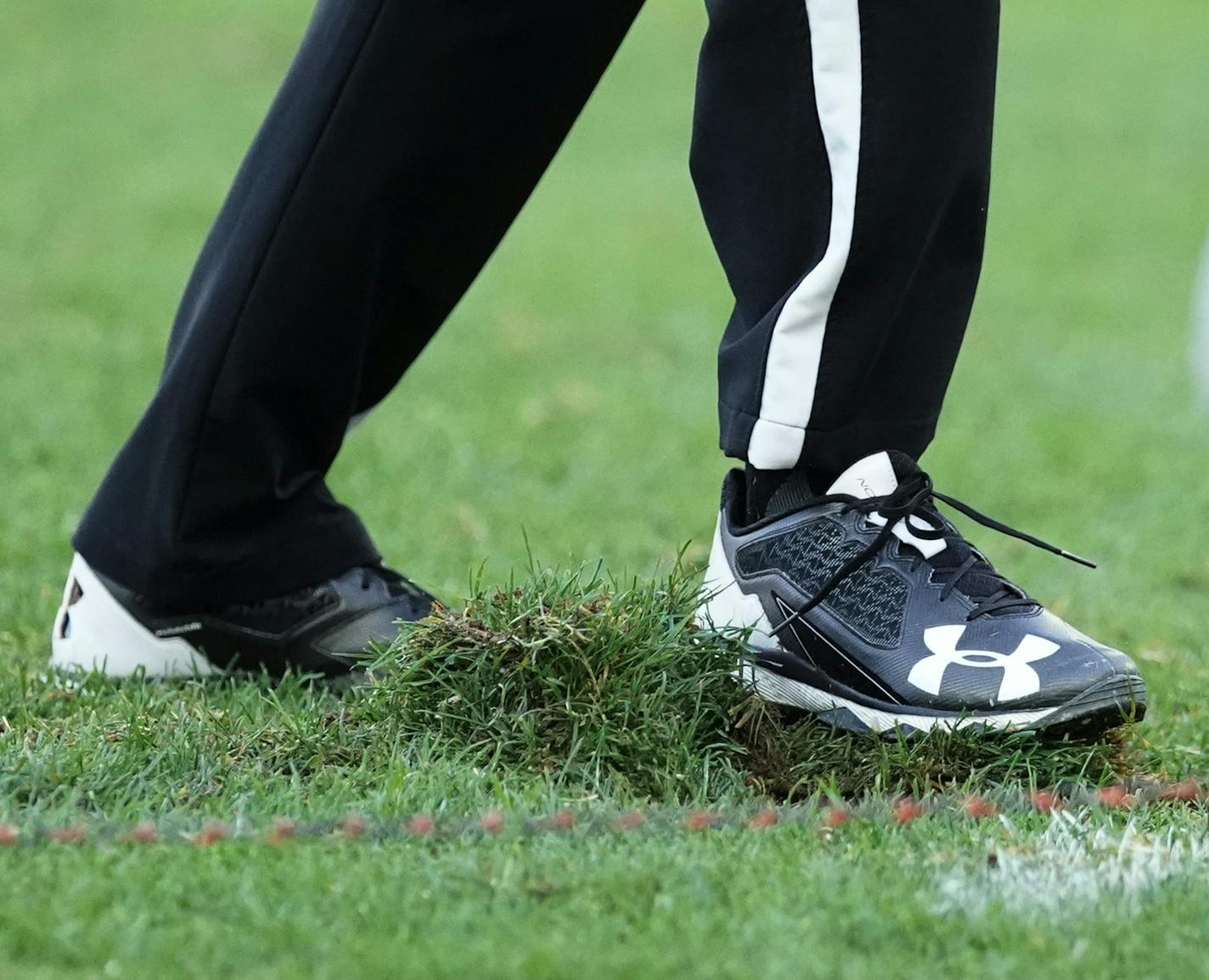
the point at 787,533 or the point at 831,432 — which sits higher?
A: the point at 831,432

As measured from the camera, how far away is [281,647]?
2.39 metres

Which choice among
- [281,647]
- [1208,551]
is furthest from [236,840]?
[1208,551]

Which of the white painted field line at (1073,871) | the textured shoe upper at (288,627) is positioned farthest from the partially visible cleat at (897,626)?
the textured shoe upper at (288,627)

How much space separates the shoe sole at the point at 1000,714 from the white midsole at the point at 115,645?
85 centimetres

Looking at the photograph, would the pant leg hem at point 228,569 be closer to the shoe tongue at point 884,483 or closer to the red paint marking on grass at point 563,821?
the shoe tongue at point 884,483

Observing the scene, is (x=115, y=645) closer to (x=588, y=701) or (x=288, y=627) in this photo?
(x=288, y=627)

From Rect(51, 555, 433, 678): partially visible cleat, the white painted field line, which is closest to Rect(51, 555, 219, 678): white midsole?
Rect(51, 555, 433, 678): partially visible cleat

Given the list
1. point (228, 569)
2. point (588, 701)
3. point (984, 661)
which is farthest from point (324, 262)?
point (984, 661)

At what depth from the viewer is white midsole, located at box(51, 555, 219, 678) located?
238 cm

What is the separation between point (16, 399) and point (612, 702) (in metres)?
3.46

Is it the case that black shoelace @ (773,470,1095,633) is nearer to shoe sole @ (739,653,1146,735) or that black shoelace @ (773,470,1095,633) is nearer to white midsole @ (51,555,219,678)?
shoe sole @ (739,653,1146,735)

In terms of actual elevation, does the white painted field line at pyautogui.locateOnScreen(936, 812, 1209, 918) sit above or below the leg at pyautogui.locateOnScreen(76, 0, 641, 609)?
below

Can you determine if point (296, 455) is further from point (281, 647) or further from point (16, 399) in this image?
point (16, 399)

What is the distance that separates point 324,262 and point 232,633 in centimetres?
54
